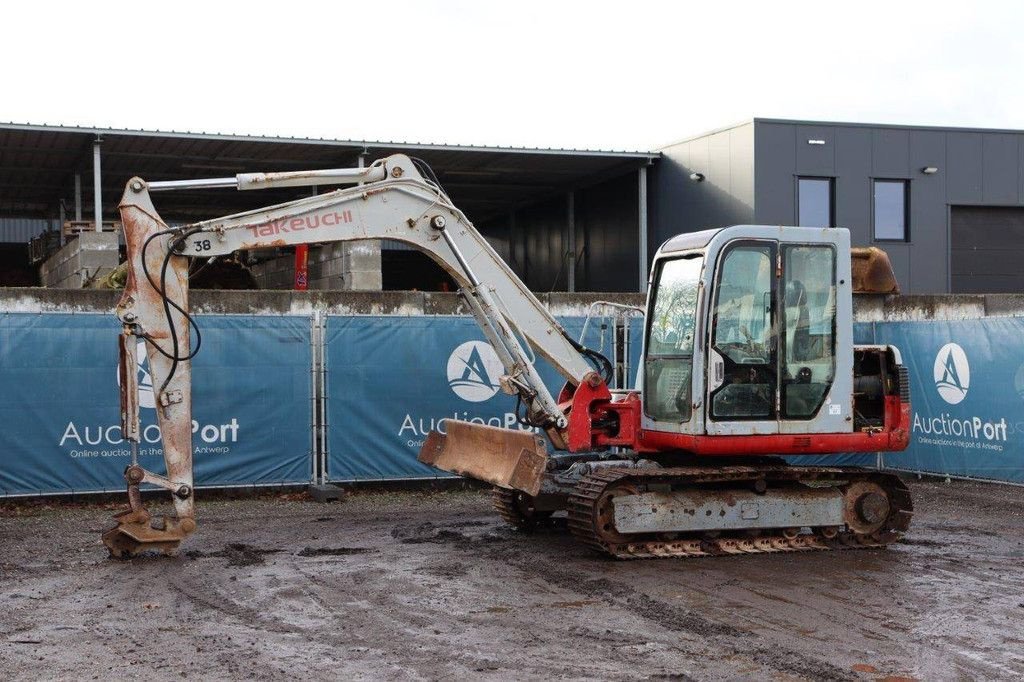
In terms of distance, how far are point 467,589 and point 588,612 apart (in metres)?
1.18

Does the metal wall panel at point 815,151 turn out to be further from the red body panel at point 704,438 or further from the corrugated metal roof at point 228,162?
the red body panel at point 704,438

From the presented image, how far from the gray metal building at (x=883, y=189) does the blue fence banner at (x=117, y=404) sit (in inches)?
559

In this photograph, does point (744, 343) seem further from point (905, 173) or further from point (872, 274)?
point (905, 173)

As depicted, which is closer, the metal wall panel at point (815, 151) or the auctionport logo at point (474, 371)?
the auctionport logo at point (474, 371)

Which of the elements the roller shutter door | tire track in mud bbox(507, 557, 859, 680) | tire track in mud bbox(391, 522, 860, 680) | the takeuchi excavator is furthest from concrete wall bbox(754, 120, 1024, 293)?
tire track in mud bbox(507, 557, 859, 680)

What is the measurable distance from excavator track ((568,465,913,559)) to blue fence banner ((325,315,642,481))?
4313 mm

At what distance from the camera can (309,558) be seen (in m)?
10.3

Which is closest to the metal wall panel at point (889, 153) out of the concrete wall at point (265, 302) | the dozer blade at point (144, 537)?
the concrete wall at point (265, 302)

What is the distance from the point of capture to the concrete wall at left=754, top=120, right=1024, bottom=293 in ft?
84.1

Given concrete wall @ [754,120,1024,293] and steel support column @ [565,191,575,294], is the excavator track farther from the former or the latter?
steel support column @ [565,191,575,294]

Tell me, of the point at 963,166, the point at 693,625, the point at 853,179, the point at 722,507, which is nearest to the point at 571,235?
the point at 853,179

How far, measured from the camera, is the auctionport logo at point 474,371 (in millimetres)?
15039

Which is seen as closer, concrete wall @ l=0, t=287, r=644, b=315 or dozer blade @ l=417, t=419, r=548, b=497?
dozer blade @ l=417, t=419, r=548, b=497

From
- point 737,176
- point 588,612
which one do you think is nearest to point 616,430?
point 588,612
